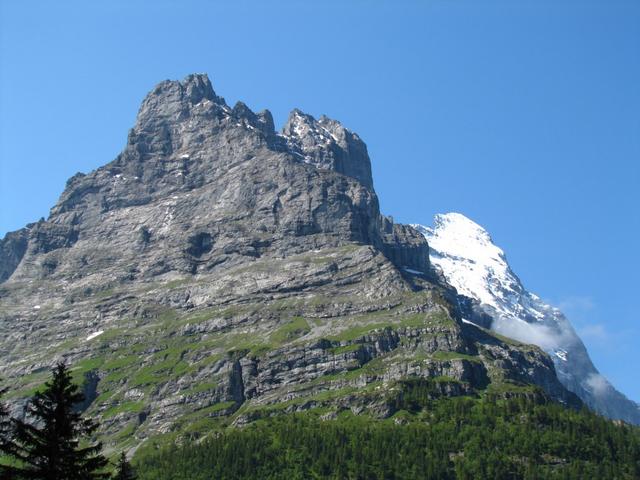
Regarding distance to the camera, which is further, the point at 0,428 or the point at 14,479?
the point at 0,428

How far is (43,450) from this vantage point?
44.2m

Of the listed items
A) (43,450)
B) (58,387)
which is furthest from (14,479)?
(58,387)

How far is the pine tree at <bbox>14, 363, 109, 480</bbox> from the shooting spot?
143ft

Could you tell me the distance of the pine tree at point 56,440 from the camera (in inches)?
1721

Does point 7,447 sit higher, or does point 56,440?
point 56,440

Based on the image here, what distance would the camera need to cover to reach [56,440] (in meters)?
44.8

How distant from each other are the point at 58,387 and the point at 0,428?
3.73m

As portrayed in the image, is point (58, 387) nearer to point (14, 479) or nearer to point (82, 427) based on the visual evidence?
point (82, 427)

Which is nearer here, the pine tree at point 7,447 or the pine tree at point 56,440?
the pine tree at point 7,447

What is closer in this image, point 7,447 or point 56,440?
point 7,447

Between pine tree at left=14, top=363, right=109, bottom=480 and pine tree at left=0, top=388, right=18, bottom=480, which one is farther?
pine tree at left=14, top=363, right=109, bottom=480

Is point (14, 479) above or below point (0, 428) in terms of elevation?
below

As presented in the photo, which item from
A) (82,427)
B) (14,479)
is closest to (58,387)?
(82,427)

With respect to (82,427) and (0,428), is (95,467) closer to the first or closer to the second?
(82,427)
